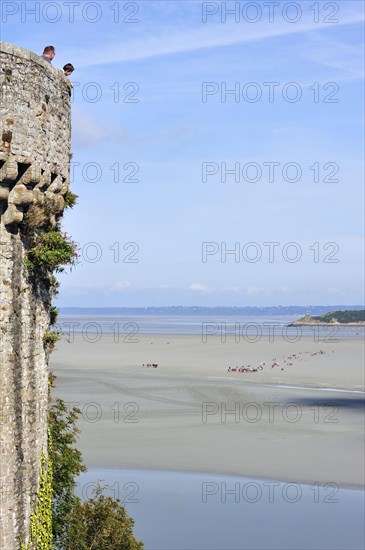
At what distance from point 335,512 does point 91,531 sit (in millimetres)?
12906

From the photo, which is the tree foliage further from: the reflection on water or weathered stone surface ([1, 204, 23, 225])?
the reflection on water

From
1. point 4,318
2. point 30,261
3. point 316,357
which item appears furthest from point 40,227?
point 316,357

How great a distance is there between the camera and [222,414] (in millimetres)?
43719

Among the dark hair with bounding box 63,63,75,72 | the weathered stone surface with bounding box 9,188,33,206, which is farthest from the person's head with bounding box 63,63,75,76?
the weathered stone surface with bounding box 9,188,33,206

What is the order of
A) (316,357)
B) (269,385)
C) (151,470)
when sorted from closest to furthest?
(151,470)
(269,385)
(316,357)

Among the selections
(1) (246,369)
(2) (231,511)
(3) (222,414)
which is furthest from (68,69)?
(1) (246,369)

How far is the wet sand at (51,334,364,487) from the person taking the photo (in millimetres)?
32625

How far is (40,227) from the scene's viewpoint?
12.0 m

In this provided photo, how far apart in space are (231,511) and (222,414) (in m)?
17.4

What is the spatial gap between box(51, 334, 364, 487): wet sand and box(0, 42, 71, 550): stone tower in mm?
20434

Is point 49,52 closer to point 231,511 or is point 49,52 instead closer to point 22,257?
point 22,257

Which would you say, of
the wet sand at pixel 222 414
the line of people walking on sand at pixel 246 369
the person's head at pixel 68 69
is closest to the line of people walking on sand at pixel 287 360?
the line of people walking on sand at pixel 246 369

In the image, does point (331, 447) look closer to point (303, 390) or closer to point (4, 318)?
point (303, 390)

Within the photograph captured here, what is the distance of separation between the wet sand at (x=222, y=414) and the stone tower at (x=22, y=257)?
67.0ft
